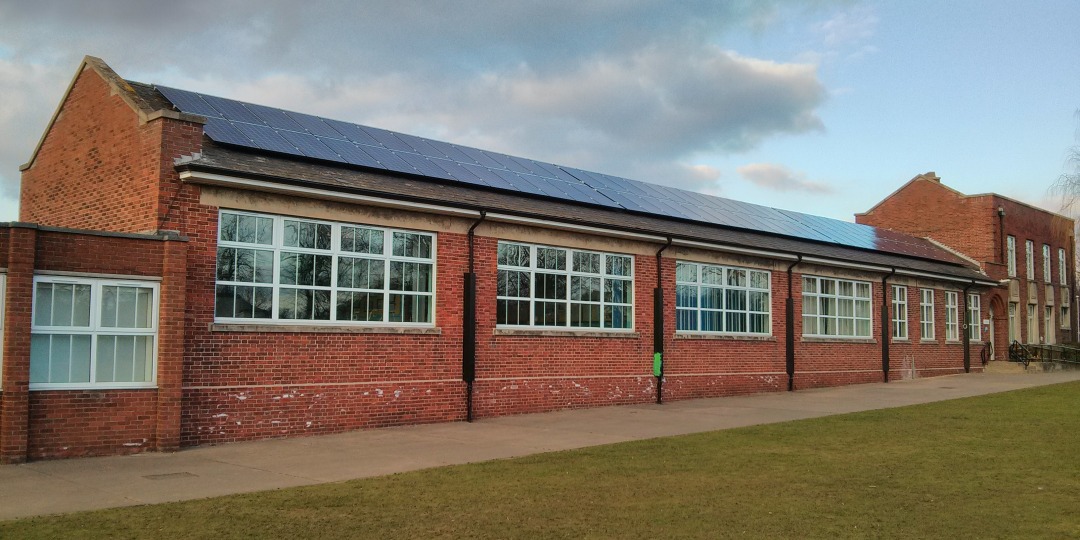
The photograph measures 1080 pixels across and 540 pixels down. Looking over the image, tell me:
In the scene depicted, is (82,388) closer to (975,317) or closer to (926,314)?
(926,314)

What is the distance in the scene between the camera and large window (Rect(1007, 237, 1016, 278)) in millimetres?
38188

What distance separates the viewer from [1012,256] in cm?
3872

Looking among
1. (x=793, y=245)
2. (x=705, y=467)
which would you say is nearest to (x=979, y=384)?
(x=793, y=245)

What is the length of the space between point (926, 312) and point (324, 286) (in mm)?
23169

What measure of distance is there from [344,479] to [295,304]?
4.63 m

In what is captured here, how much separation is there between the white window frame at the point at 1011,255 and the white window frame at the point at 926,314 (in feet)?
30.6

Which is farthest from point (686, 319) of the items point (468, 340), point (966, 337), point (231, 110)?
point (966, 337)

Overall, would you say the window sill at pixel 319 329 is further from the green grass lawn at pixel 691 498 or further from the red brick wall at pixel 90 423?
the green grass lawn at pixel 691 498

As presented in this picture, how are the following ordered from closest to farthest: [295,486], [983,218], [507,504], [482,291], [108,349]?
[507,504], [295,486], [108,349], [482,291], [983,218]

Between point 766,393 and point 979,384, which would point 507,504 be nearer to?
point 766,393

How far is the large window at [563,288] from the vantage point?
17.8 metres

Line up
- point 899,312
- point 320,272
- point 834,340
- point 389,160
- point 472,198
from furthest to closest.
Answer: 1. point 899,312
2. point 834,340
3. point 389,160
4. point 472,198
5. point 320,272

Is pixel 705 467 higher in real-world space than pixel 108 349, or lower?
lower

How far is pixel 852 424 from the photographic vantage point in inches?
623
